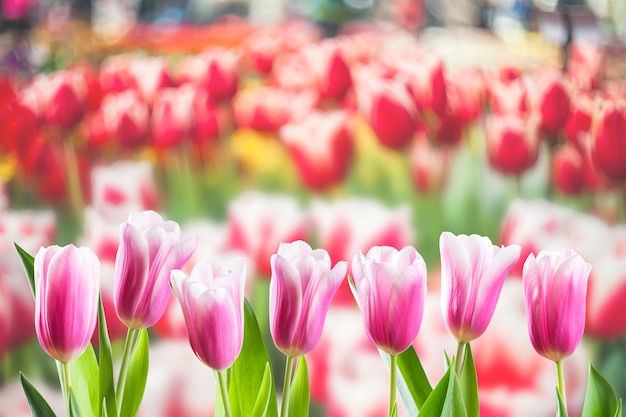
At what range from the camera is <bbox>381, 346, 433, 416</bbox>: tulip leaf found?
274mm

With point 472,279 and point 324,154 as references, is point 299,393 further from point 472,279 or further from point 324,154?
point 324,154

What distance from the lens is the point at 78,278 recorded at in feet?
0.80

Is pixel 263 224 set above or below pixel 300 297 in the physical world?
below

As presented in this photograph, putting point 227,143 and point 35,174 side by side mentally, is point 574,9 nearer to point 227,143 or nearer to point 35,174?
point 227,143

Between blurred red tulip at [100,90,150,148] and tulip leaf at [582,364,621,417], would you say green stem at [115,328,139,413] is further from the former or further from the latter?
blurred red tulip at [100,90,150,148]

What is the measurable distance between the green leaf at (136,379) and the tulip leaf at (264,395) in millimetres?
52

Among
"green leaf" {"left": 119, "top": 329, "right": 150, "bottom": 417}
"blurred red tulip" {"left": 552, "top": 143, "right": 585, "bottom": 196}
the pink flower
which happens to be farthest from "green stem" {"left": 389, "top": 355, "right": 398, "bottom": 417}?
"blurred red tulip" {"left": 552, "top": 143, "right": 585, "bottom": 196}

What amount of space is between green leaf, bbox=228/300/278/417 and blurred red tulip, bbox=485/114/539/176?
30 cm

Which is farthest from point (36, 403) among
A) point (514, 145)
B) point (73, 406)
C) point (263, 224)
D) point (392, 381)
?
point (514, 145)

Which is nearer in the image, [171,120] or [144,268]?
[144,268]

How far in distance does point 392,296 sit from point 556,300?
0.06 m

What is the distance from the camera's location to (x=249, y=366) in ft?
0.95

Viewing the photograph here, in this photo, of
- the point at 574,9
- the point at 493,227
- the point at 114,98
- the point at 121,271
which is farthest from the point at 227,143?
the point at 574,9

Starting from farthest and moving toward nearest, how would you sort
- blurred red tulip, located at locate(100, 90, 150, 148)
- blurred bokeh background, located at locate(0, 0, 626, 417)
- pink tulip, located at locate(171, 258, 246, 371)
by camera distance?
blurred red tulip, located at locate(100, 90, 150, 148)
blurred bokeh background, located at locate(0, 0, 626, 417)
pink tulip, located at locate(171, 258, 246, 371)
